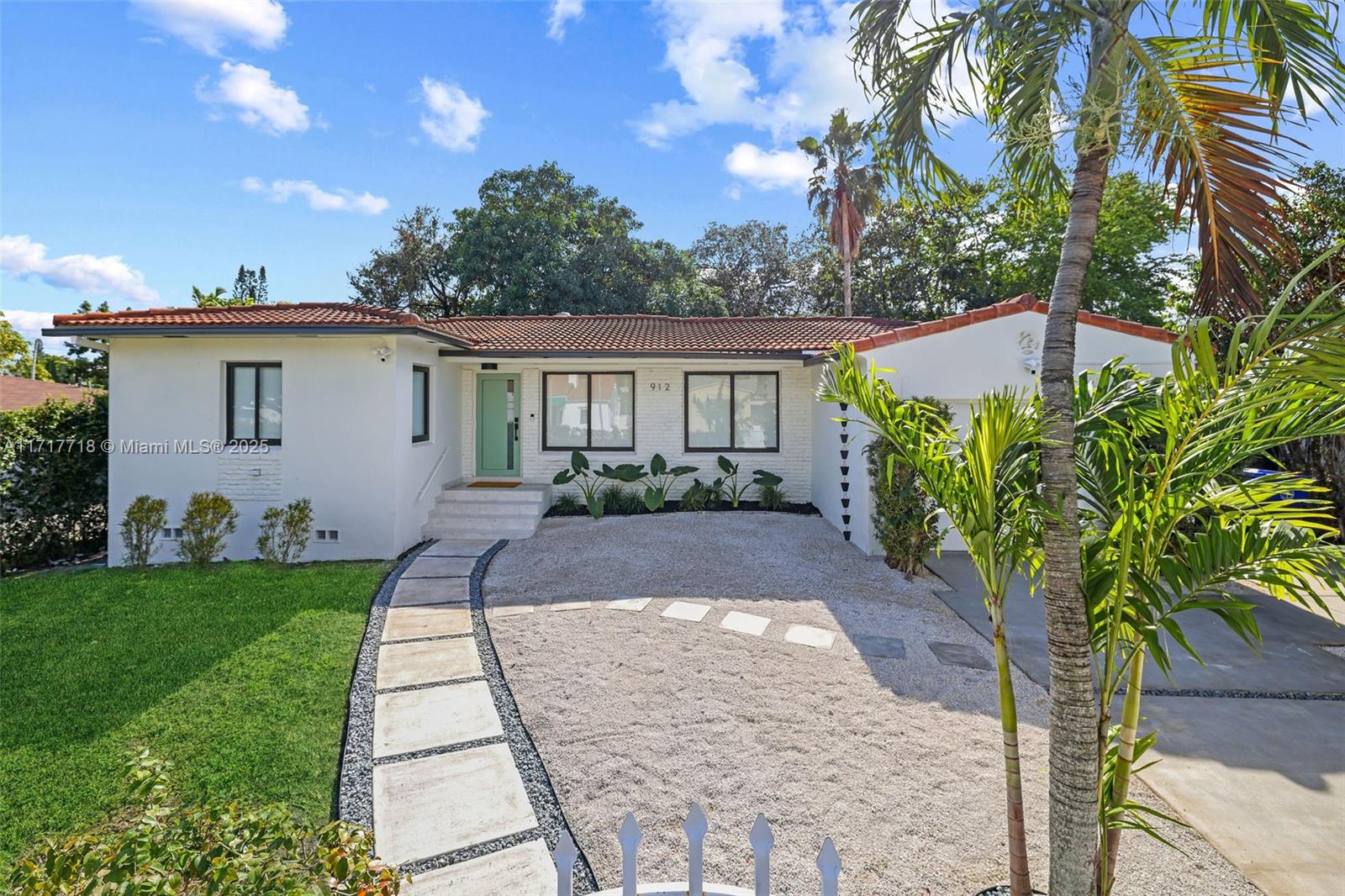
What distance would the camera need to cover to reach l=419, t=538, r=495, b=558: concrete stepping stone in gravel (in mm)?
10016

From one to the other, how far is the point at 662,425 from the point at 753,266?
20.4 m

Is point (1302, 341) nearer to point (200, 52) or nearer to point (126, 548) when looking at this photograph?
point (126, 548)

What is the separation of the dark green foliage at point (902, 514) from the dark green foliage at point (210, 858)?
779 centimetres

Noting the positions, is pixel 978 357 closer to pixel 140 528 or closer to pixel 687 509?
pixel 687 509

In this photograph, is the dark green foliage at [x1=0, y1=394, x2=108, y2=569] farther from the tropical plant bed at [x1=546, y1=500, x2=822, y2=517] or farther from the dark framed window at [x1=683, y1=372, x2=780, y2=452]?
the dark framed window at [x1=683, y1=372, x2=780, y2=452]

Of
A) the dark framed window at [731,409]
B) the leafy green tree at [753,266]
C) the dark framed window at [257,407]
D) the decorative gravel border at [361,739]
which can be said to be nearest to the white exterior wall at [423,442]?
the dark framed window at [257,407]

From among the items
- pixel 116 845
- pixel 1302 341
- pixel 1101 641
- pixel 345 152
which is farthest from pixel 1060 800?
pixel 345 152

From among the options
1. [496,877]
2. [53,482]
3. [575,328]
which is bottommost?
[496,877]

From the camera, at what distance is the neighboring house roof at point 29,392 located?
14.5 m

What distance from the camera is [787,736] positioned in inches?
184

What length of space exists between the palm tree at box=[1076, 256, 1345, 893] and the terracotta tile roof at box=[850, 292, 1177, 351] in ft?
22.6

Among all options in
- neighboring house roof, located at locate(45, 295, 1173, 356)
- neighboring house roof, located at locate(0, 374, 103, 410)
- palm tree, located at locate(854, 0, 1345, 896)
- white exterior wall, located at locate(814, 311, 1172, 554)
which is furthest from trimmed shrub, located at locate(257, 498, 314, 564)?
palm tree, located at locate(854, 0, 1345, 896)

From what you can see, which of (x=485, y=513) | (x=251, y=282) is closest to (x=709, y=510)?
(x=485, y=513)

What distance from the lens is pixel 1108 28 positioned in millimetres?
2516
